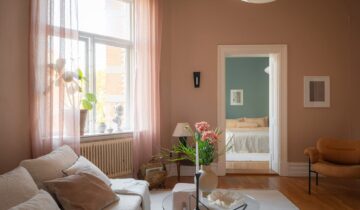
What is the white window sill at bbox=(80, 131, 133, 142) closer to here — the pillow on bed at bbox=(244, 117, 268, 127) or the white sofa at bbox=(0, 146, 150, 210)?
the white sofa at bbox=(0, 146, 150, 210)

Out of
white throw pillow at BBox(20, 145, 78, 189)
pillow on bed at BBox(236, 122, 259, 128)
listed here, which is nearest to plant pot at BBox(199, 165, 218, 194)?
white throw pillow at BBox(20, 145, 78, 189)

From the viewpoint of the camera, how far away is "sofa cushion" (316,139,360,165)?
410cm

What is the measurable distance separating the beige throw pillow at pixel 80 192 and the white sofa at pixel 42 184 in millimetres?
89

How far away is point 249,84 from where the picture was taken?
29.1ft

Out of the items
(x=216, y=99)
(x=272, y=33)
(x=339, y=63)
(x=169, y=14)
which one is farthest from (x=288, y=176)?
(x=169, y=14)

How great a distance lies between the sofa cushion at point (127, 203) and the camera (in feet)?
7.26

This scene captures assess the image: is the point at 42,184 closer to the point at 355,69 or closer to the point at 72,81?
the point at 72,81

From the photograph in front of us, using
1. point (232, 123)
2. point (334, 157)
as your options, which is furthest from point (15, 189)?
point (232, 123)

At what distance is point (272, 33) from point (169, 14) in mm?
1951

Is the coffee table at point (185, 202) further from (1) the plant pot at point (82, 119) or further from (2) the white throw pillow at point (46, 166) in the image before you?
(1) the plant pot at point (82, 119)

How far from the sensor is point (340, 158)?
4188 millimetres

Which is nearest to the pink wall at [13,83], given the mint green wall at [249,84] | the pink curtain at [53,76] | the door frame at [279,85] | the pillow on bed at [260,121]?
the pink curtain at [53,76]

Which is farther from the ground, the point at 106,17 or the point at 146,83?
the point at 106,17

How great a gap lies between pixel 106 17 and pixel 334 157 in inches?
166
